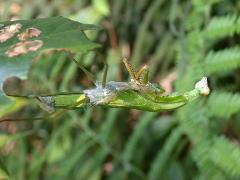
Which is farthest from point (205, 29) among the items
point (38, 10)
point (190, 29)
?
point (38, 10)

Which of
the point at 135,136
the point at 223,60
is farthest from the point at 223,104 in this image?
the point at 135,136

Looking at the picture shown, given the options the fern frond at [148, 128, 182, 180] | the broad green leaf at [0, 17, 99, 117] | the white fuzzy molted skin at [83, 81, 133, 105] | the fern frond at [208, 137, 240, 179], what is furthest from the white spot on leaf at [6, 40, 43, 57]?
the fern frond at [148, 128, 182, 180]

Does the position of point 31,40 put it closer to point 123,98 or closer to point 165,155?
point 123,98

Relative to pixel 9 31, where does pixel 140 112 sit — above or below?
above

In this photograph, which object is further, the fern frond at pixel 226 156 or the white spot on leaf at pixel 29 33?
the fern frond at pixel 226 156

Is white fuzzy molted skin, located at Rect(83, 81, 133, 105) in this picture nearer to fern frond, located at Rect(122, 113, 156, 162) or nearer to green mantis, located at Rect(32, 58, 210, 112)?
green mantis, located at Rect(32, 58, 210, 112)

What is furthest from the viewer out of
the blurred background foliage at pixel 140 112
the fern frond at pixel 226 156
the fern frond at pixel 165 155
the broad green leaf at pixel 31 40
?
the fern frond at pixel 165 155

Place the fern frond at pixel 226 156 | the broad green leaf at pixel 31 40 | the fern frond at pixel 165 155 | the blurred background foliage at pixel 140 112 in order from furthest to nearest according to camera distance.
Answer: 1. the fern frond at pixel 165 155
2. the blurred background foliage at pixel 140 112
3. the fern frond at pixel 226 156
4. the broad green leaf at pixel 31 40

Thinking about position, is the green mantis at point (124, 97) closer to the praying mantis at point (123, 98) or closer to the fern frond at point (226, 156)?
the praying mantis at point (123, 98)

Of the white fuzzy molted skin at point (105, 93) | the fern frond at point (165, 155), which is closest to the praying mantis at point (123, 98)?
the white fuzzy molted skin at point (105, 93)
